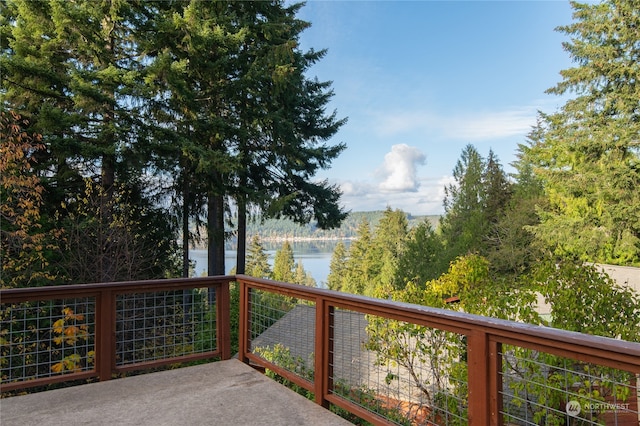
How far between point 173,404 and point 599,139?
1822 cm

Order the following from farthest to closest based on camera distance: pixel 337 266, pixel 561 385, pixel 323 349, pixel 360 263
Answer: pixel 337 266, pixel 360 263, pixel 561 385, pixel 323 349

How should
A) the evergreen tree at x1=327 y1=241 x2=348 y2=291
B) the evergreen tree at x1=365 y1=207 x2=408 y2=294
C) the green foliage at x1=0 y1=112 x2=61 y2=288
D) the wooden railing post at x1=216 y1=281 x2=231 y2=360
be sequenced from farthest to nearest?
the evergreen tree at x1=327 y1=241 x2=348 y2=291, the evergreen tree at x1=365 y1=207 x2=408 y2=294, the green foliage at x1=0 y1=112 x2=61 y2=288, the wooden railing post at x1=216 y1=281 x2=231 y2=360

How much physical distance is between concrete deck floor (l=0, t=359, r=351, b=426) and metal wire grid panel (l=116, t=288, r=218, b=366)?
1.33 feet

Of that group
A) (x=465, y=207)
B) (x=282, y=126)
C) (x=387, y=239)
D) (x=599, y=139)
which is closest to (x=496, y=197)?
(x=465, y=207)

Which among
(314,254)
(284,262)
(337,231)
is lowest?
(284,262)

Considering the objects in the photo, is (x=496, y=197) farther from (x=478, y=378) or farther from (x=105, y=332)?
(x=478, y=378)

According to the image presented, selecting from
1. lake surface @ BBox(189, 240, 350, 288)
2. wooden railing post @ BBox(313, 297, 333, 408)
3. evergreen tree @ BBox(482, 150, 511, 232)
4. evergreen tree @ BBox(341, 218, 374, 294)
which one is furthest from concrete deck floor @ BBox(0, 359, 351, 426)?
evergreen tree @ BBox(341, 218, 374, 294)

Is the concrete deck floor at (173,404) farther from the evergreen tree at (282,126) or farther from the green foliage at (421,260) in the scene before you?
the green foliage at (421,260)

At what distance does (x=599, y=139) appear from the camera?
16.0m

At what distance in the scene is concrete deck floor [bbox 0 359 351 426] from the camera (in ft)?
9.14

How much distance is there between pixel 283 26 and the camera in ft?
37.1

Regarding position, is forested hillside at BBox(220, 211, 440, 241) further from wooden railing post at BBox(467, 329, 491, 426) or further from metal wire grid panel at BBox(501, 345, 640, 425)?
wooden railing post at BBox(467, 329, 491, 426)

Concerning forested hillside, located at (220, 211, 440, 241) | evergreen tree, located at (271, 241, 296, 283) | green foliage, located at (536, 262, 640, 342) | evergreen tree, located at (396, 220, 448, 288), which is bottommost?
evergreen tree, located at (271, 241, 296, 283)

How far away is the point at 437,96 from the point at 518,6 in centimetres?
1126
